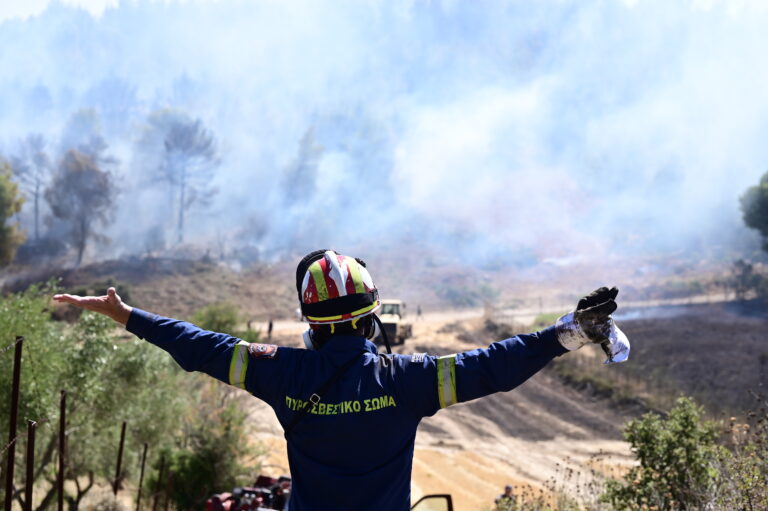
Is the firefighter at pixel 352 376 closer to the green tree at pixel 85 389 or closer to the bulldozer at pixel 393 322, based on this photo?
the green tree at pixel 85 389

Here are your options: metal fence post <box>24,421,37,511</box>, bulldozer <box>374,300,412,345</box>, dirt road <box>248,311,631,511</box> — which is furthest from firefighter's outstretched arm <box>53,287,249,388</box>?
bulldozer <box>374,300,412,345</box>

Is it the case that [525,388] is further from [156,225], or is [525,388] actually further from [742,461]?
[156,225]

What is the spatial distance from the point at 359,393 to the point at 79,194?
59.1 metres

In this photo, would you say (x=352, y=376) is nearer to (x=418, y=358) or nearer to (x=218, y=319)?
(x=418, y=358)

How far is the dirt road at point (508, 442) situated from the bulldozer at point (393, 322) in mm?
4627

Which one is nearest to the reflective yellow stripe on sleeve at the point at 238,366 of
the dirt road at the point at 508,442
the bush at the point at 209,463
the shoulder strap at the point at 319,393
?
the shoulder strap at the point at 319,393

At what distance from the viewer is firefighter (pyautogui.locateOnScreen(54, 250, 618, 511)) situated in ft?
7.72

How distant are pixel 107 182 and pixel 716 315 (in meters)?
50.2

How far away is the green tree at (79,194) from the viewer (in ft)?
Answer: 176

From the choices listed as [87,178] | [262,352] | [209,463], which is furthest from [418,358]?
[87,178]

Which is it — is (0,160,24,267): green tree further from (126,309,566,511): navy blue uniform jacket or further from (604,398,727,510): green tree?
(126,309,566,511): navy blue uniform jacket

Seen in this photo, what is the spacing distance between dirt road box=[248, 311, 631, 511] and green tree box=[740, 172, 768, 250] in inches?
983

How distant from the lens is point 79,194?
5450 centimetres

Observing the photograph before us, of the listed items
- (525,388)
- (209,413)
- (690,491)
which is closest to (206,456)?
Answer: (209,413)
